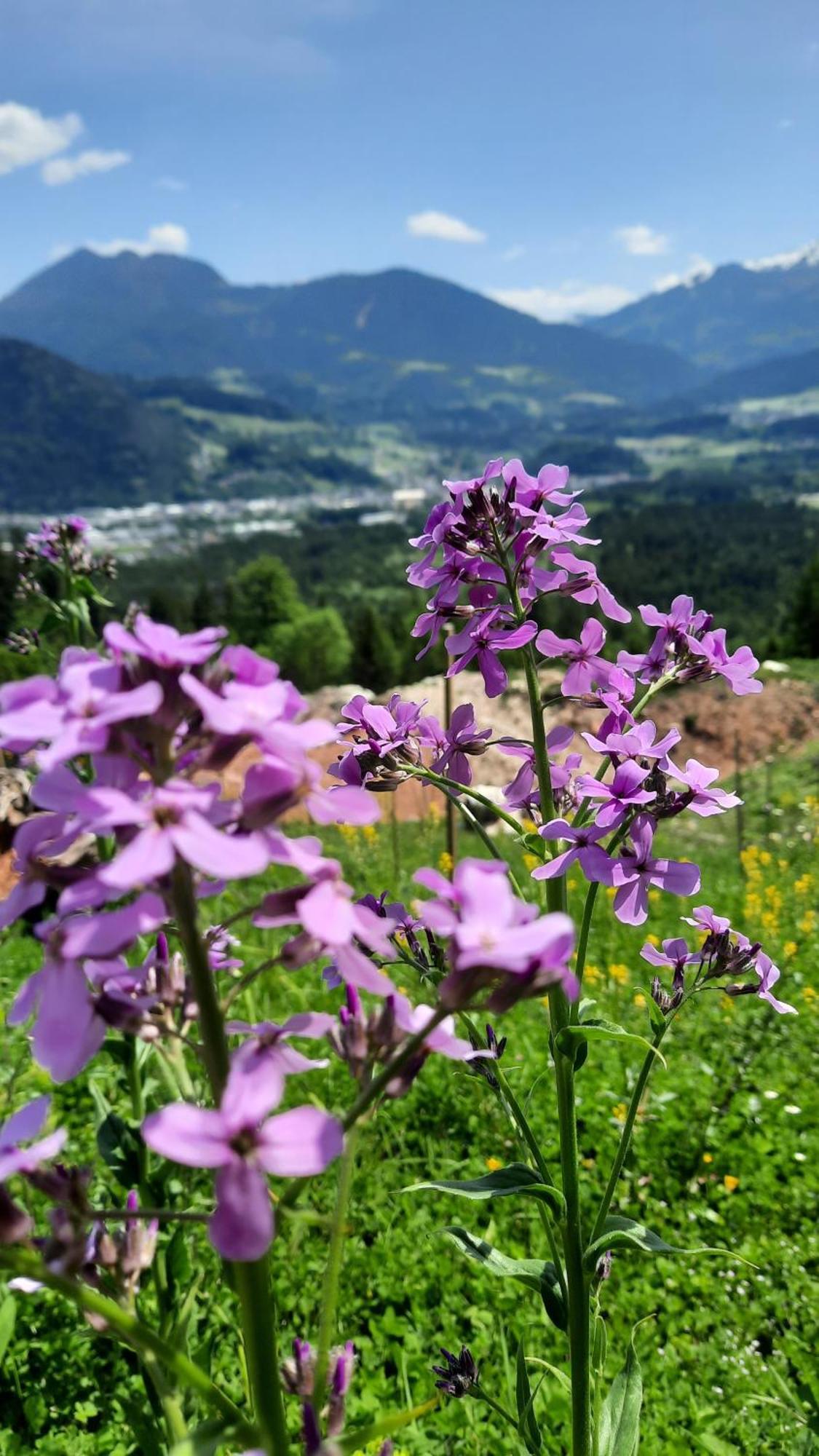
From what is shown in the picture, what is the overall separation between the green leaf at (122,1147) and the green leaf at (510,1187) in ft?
4.42

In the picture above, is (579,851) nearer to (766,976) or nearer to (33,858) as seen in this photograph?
(766,976)

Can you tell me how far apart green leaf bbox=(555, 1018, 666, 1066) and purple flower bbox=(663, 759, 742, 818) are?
21.8 inches

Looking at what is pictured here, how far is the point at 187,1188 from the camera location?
3.41 m

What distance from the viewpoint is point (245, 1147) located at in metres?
1.05

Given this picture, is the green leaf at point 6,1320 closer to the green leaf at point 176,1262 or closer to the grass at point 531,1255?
the grass at point 531,1255

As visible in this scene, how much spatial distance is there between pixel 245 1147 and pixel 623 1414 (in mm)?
2154

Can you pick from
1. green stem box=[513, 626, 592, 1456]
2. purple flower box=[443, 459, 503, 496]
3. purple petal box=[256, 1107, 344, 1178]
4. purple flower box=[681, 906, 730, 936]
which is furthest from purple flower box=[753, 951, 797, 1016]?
purple petal box=[256, 1107, 344, 1178]

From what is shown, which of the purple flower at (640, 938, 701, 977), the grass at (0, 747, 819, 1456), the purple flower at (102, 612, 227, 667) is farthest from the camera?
the grass at (0, 747, 819, 1456)

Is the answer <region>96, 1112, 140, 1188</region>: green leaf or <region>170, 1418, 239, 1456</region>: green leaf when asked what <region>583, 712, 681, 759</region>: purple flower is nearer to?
<region>170, 1418, 239, 1456</region>: green leaf

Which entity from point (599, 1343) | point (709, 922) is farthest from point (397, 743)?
point (599, 1343)

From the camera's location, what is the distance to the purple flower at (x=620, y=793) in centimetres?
205

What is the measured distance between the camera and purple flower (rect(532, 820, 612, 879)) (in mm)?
2039

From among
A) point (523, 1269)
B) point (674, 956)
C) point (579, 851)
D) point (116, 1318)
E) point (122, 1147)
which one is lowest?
point (122, 1147)

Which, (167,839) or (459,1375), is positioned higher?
(167,839)
